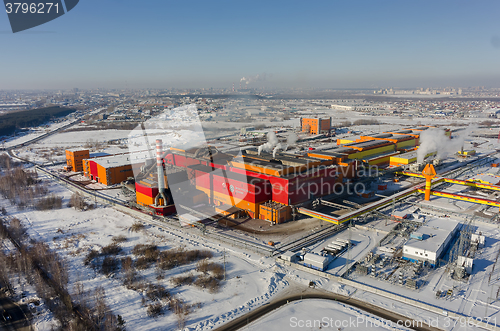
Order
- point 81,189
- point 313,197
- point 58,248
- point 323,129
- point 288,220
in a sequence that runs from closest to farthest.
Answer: point 58,248 → point 288,220 → point 313,197 → point 81,189 → point 323,129

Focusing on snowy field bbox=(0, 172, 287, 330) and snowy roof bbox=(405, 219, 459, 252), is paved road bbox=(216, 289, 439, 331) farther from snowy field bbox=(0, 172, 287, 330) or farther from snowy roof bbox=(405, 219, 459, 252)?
snowy roof bbox=(405, 219, 459, 252)

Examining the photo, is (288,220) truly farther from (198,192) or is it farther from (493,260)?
(493,260)

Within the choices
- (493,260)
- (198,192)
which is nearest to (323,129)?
(198,192)

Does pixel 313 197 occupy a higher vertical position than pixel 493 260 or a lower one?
higher

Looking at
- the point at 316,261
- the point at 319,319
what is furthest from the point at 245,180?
the point at 319,319

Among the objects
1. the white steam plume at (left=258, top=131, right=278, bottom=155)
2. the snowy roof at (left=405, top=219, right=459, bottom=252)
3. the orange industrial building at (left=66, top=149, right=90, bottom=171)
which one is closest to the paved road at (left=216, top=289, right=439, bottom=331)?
the snowy roof at (left=405, top=219, right=459, bottom=252)

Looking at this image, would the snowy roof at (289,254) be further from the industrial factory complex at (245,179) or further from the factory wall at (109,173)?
the factory wall at (109,173)

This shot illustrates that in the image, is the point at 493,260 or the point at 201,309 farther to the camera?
the point at 493,260
